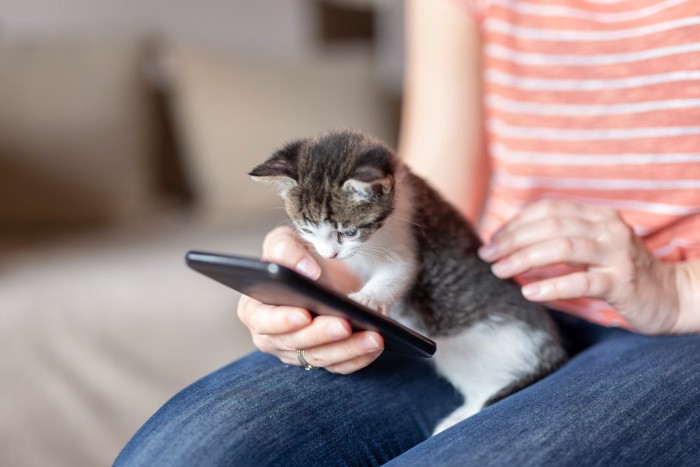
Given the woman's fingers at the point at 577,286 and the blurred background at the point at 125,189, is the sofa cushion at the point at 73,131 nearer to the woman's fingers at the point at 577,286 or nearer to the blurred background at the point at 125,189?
the blurred background at the point at 125,189

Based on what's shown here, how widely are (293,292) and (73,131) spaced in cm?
171

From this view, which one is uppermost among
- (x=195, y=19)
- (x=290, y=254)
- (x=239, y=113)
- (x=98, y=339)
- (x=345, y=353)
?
(x=195, y=19)

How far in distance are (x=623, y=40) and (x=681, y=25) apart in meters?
0.09

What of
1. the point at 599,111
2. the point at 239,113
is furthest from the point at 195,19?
the point at 599,111

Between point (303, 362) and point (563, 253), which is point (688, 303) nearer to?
point (563, 253)

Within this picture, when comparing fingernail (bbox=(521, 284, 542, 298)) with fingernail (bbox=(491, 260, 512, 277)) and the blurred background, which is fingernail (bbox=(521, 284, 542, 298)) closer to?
fingernail (bbox=(491, 260, 512, 277))

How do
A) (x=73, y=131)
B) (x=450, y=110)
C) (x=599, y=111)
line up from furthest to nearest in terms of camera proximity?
(x=73, y=131)
(x=450, y=110)
(x=599, y=111)

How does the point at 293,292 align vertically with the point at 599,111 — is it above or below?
below

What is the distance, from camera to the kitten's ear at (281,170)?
0.86 metres

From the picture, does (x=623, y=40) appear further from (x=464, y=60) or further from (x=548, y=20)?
(x=464, y=60)

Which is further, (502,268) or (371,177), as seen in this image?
(502,268)

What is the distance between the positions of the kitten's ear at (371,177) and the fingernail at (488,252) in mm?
177

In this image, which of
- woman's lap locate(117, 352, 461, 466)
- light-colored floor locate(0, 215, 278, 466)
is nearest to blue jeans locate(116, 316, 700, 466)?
woman's lap locate(117, 352, 461, 466)

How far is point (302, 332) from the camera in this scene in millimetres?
781
